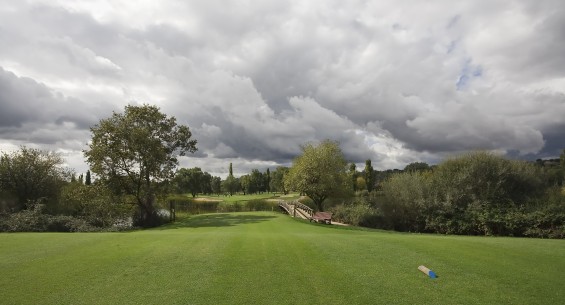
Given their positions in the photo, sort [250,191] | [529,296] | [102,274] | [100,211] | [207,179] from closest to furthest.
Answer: [529,296], [102,274], [100,211], [207,179], [250,191]

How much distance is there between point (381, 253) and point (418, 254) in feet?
4.04

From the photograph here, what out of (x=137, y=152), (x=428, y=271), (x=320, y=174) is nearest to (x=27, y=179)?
(x=137, y=152)

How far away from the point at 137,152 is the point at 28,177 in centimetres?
1187

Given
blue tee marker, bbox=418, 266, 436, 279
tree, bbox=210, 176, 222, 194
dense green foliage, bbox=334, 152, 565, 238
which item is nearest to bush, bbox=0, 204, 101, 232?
dense green foliage, bbox=334, 152, 565, 238

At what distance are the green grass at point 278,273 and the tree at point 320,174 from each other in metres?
33.0

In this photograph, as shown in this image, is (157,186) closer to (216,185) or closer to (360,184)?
(360,184)

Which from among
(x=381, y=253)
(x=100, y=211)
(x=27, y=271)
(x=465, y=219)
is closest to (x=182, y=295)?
(x=27, y=271)

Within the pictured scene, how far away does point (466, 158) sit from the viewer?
36.1 metres

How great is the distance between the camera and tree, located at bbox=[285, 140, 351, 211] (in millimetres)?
47031

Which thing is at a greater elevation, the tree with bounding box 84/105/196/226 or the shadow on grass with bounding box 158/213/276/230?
the tree with bounding box 84/105/196/226

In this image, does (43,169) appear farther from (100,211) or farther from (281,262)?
(281,262)

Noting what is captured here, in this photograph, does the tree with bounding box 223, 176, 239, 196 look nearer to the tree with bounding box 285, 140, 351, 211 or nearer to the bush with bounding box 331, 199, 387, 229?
the tree with bounding box 285, 140, 351, 211

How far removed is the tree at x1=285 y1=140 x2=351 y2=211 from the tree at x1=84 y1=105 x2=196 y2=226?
1736 centimetres

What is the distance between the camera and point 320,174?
47094mm
